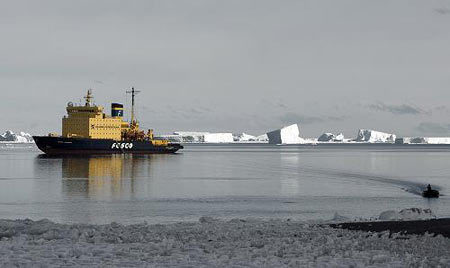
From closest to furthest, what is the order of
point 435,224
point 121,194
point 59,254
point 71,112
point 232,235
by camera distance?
point 59,254, point 232,235, point 435,224, point 121,194, point 71,112

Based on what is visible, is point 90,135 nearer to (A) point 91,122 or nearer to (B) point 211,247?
(A) point 91,122

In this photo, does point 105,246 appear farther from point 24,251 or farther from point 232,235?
point 232,235

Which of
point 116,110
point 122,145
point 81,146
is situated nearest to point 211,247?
point 81,146

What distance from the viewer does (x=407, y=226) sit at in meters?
15.5

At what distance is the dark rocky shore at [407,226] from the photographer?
570 inches

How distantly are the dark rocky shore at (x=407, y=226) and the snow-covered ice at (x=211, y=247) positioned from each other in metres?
0.85

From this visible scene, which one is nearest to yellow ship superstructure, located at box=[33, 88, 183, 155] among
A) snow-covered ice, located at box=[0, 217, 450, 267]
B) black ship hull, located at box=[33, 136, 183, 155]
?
black ship hull, located at box=[33, 136, 183, 155]

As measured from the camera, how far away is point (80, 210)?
78.5ft

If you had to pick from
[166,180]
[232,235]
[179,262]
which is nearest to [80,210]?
[232,235]

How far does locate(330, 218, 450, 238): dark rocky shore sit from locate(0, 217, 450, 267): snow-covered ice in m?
0.85

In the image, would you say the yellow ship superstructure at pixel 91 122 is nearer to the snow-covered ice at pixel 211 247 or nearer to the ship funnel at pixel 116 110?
the ship funnel at pixel 116 110

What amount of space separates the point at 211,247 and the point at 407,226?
19.9 feet

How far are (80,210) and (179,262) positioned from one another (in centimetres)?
1416

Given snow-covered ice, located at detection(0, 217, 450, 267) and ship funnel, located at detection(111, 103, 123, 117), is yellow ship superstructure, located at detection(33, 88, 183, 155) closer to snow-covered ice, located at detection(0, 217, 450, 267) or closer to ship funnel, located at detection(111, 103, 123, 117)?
ship funnel, located at detection(111, 103, 123, 117)
